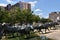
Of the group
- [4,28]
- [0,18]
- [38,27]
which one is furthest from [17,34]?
[0,18]

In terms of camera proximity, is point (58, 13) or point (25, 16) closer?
point (25, 16)

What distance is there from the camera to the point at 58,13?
149 meters

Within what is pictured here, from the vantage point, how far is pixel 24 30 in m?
17.2

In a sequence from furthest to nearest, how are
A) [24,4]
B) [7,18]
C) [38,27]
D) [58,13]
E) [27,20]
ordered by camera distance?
[58,13], [24,4], [27,20], [7,18], [38,27]

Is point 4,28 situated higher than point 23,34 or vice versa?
point 4,28

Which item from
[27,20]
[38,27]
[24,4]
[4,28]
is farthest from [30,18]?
[24,4]

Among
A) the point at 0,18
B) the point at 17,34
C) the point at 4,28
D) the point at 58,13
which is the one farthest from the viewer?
the point at 58,13

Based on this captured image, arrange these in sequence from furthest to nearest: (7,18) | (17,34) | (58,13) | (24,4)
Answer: (58,13)
(24,4)
(7,18)
(17,34)

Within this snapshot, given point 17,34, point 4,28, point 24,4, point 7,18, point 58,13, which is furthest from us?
point 58,13

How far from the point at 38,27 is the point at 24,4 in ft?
302

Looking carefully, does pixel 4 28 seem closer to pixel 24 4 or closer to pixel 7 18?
pixel 7 18

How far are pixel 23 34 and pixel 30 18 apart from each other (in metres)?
38.3

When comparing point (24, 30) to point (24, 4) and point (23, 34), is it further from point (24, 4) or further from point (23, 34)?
point (24, 4)

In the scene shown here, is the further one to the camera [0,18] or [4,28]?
[0,18]
